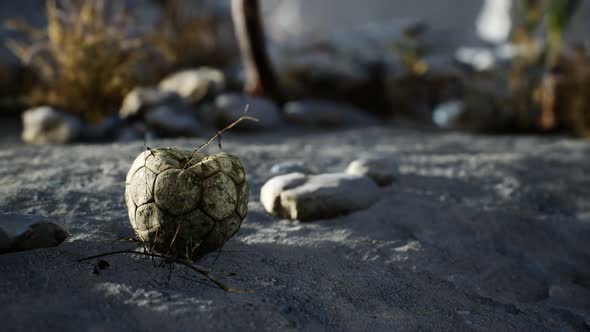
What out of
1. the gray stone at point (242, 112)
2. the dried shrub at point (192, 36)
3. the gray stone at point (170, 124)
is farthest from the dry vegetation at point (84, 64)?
the dried shrub at point (192, 36)

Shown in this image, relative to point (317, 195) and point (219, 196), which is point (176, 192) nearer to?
point (219, 196)

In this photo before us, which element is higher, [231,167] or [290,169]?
[231,167]

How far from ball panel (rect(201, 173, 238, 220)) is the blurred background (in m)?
2.80

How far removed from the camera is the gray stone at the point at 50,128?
396 cm

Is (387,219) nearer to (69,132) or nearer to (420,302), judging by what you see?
(420,302)

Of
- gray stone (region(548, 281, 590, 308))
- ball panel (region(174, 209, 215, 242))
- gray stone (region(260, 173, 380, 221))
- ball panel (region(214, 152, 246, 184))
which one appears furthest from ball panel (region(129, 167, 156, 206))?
gray stone (region(548, 281, 590, 308))

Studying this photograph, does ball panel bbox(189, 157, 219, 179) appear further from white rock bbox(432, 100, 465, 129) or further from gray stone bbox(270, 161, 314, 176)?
white rock bbox(432, 100, 465, 129)

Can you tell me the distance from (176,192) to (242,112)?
331 centimetres

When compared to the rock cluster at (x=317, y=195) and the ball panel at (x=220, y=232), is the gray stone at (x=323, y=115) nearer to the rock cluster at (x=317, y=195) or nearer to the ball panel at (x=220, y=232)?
the rock cluster at (x=317, y=195)

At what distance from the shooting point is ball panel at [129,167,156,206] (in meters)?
1.57

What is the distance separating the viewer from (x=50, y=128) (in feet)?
13.2

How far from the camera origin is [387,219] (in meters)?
2.27

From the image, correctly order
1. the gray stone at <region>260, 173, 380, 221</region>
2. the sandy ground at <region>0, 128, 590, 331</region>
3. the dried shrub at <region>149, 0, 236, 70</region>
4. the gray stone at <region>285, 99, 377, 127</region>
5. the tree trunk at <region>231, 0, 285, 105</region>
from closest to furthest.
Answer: the sandy ground at <region>0, 128, 590, 331</region>
the gray stone at <region>260, 173, 380, 221</region>
the tree trunk at <region>231, 0, 285, 105</region>
the gray stone at <region>285, 99, 377, 127</region>
the dried shrub at <region>149, 0, 236, 70</region>

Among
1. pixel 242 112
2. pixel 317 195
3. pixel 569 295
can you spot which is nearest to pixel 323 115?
pixel 242 112
